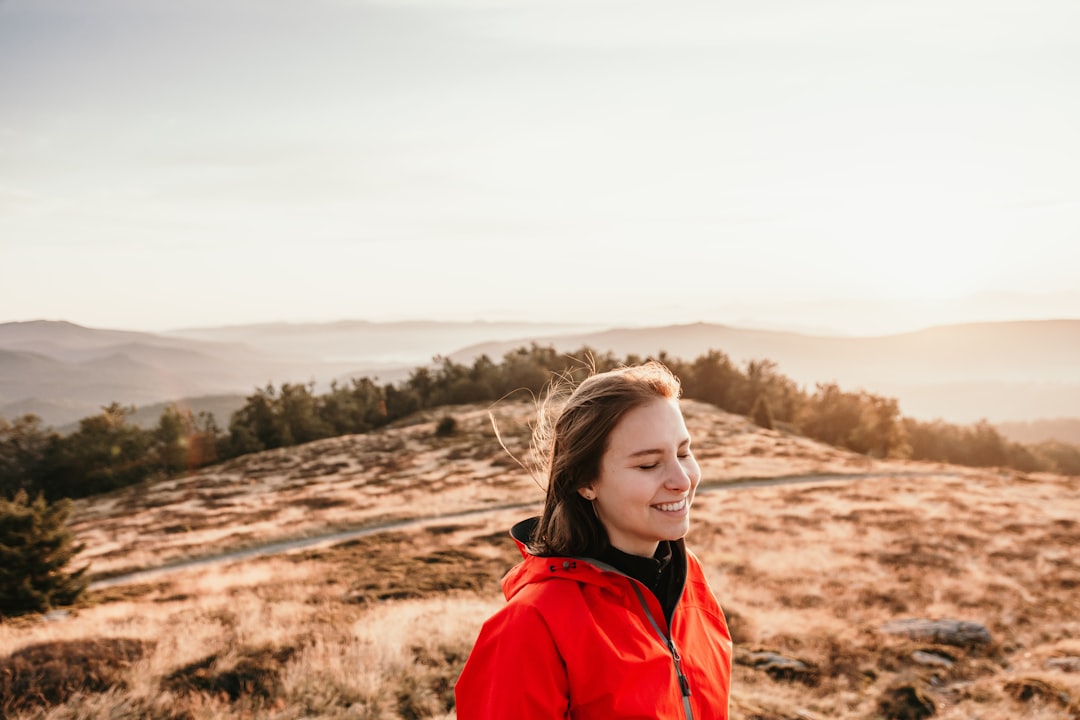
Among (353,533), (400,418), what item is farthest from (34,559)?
(400,418)

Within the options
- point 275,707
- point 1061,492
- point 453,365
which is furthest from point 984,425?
point 275,707

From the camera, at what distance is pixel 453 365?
3863 inches

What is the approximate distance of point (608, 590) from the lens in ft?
9.56

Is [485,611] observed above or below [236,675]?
below

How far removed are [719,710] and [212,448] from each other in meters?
79.9

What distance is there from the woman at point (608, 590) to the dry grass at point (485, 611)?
556cm

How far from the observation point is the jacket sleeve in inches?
92.7

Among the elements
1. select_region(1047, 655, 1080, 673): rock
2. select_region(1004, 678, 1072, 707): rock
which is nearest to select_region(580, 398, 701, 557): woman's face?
select_region(1004, 678, 1072, 707): rock

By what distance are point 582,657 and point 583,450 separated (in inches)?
34.2

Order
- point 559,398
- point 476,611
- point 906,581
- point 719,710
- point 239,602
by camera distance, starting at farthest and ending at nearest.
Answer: point 906,581, point 239,602, point 476,611, point 559,398, point 719,710

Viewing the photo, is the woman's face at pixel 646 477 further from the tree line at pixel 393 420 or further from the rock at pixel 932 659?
the tree line at pixel 393 420

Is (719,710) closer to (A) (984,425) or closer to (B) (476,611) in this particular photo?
(B) (476,611)

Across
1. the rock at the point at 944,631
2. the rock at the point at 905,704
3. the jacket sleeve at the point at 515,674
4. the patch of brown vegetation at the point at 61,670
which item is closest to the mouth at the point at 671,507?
the jacket sleeve at the point at 515,674

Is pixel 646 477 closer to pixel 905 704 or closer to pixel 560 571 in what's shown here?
pixel 560 571
